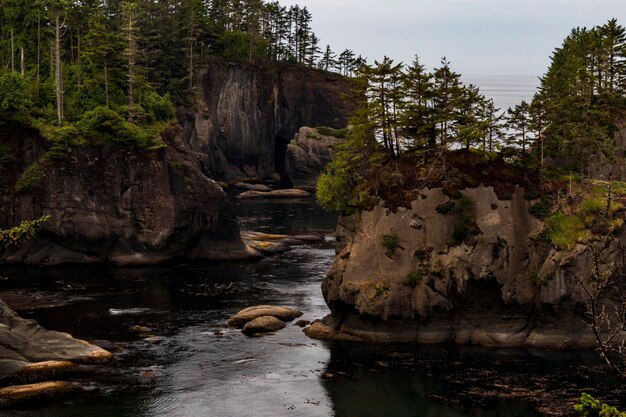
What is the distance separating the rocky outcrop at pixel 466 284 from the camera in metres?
54.6

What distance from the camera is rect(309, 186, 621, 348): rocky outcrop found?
2151 inches

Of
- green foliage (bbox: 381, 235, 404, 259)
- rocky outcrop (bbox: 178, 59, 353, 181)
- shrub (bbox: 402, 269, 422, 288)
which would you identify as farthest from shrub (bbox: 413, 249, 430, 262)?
rocky outcrop (bbox: 178, 59, 353, 181)

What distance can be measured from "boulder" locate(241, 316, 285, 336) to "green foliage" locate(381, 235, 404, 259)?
11654mm

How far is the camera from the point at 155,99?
3826 inches

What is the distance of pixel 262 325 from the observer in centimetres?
5844

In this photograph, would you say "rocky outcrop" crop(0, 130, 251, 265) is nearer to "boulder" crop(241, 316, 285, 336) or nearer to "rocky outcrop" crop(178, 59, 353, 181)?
"boulder" crop(241, 316, 285, 336)

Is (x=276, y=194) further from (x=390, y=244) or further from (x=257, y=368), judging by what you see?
(x=257, y=368)

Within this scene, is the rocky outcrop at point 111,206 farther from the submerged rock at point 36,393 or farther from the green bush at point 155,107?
the submerged rock at point 36,393

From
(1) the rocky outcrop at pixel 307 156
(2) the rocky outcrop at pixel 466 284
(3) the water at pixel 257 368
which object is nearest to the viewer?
(3) the water at pixel 257 368

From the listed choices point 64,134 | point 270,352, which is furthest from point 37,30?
point 270,352

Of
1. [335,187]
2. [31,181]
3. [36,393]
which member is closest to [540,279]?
[335,187]

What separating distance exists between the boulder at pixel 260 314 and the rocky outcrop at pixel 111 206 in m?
26.9

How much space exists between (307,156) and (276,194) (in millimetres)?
14022

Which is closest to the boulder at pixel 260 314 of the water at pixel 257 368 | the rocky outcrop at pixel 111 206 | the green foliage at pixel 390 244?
the water at pixel 257 368
